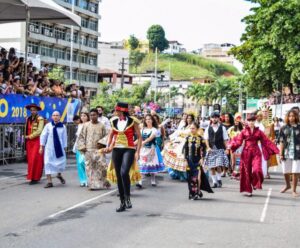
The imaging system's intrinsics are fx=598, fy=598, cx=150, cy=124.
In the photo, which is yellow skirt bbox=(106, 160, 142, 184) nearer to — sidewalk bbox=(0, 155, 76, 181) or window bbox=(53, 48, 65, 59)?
sidewalk bbox=(0, 155, 76, 181)

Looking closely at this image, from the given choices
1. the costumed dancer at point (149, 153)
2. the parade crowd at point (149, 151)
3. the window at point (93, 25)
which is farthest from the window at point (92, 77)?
the costumed dancer at point (149, 153)

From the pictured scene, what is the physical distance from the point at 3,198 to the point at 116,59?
4708 inches

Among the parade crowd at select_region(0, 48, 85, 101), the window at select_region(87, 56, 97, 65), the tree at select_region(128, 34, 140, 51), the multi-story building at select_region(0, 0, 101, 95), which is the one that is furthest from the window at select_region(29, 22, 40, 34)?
the tree at select_region(128, 34, 140, 51)

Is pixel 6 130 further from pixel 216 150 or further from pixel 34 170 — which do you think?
pixel 216 150

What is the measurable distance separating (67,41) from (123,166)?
7099 centimetres

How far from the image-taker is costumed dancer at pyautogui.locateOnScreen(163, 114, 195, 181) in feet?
51.3

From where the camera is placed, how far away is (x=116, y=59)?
130m

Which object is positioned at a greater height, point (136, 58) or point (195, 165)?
point (136, 58)

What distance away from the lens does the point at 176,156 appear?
1584 centimetres

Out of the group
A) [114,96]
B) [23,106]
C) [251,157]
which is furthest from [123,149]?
[114,96]

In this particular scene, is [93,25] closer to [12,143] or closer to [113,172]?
[12,143]

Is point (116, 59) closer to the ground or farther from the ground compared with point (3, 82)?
farther from the ground

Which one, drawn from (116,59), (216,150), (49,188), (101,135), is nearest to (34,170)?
(49,188)

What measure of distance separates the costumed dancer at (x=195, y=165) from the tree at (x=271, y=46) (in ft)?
89.8
